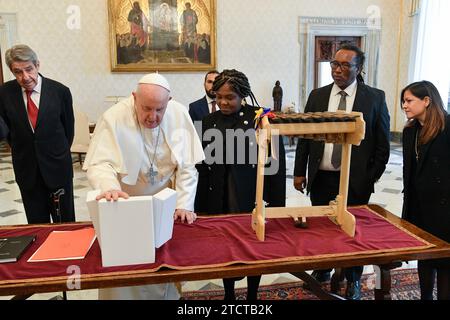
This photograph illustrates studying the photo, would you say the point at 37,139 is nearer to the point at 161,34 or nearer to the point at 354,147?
the point at 354,147

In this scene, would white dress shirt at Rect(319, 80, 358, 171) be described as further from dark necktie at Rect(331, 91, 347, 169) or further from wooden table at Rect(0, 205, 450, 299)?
wooden table at Rect(0, 205, 450, 299)

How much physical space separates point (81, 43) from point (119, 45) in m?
0.84

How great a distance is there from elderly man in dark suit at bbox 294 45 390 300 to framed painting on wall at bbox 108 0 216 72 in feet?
22.8

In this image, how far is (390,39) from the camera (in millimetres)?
10602

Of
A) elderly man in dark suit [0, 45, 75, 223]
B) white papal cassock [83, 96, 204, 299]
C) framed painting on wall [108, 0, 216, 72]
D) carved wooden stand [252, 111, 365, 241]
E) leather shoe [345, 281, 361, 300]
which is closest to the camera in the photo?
carved wooden stand [252, 111, 365, 241]

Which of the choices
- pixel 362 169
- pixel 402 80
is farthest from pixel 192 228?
pixel 402 80

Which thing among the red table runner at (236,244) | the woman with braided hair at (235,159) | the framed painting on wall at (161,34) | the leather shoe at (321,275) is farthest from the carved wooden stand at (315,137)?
the framed painting on wall at (161,34)

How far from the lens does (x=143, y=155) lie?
2447 millimetres

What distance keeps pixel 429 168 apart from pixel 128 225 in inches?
75.2

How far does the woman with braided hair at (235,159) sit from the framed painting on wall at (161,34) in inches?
284

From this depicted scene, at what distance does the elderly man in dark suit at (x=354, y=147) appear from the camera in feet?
9.66

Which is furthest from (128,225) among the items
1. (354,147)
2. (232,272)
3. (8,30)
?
(8,30)

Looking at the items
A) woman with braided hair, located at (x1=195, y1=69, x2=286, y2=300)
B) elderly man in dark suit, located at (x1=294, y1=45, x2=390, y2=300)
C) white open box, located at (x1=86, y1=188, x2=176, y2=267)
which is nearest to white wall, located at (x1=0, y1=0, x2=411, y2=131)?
elderly man in dark suit, located at (x1=294, y1=45, x2=390, y2=300)

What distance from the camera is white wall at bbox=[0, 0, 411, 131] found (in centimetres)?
895
